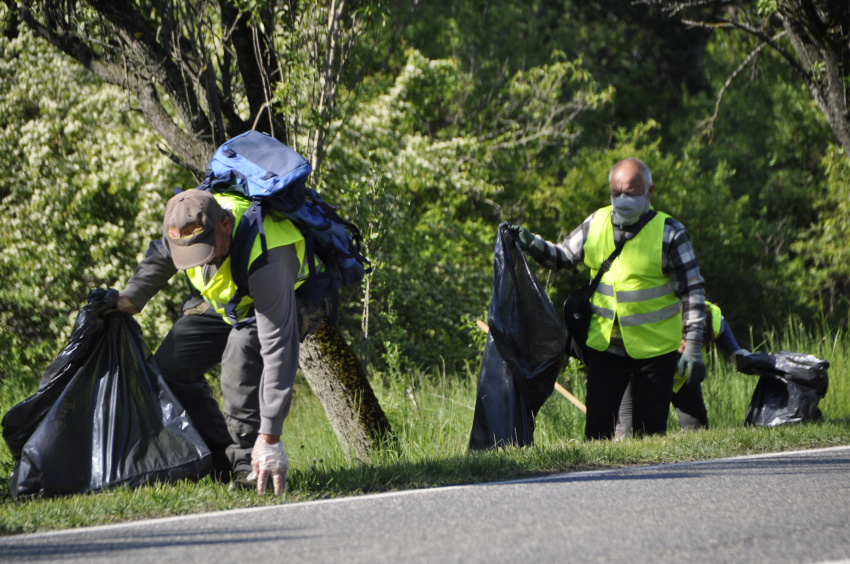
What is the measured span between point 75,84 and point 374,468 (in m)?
8.30

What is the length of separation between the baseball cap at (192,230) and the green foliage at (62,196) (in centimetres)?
637

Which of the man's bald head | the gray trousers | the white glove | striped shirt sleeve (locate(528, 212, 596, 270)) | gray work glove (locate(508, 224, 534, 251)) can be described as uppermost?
the man's bald head

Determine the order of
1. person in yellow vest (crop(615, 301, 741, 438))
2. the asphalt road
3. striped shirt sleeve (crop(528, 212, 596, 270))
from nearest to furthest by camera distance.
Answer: the asphalt road < striped shirt sleeve (crop(528, 212, 596, 270)) < person in yellow vest (crop(615, 301, 741, 438))

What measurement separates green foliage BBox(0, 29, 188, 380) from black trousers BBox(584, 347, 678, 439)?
5824 mm

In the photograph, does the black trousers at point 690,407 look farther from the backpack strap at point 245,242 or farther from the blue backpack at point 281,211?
the backpack strap at point 245,242

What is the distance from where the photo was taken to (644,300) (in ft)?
16.4

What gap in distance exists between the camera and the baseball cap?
11.0ft

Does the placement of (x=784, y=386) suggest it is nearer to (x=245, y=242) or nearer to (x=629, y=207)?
(x=629, y=207)

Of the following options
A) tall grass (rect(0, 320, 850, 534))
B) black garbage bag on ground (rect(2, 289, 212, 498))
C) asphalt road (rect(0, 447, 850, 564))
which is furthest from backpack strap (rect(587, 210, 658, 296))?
black garbage bag on ground (rect(2, 289, 212, 498))

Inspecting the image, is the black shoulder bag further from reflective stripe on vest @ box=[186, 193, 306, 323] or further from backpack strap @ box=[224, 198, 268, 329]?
backpack strap @ box=[224, 198, 268, 329]

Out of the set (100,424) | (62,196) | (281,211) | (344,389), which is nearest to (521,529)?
(281,211)

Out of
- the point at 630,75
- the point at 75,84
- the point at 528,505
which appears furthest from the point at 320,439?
the point at 630,75

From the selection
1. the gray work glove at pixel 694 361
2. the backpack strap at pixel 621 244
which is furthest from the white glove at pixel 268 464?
the gray work glove at pixel 694 361

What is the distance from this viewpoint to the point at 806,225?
1986 cm
